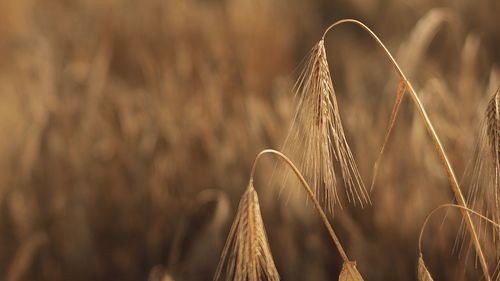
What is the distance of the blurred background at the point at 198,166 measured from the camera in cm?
153

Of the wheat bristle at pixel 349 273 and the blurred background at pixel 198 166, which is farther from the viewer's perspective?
the blurred background at pixel 198 166

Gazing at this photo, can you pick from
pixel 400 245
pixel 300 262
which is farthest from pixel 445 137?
pixel 300 262

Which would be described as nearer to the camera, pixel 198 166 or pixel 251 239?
pixel 251 239

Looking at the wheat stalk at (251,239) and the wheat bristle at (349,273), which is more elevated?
the wheat stalk at (251,239)

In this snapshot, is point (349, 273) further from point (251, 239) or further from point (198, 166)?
point (198, 166)

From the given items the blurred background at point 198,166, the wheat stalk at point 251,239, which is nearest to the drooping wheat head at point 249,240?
the wheat stalk at point 251,239

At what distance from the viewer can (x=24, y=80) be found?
102 inches

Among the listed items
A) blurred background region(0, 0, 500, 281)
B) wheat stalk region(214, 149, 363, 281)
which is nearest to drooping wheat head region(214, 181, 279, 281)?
wheat stalk region(214, 149, 363, 281)

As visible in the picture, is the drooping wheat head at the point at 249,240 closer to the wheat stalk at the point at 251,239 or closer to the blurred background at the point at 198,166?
the wheat stalk at the point at 251,239

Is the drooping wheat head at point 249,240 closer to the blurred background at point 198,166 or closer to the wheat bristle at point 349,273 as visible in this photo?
the wheat bristle at point 349,273

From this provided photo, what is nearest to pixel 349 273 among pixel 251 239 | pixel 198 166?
pixel 251 239

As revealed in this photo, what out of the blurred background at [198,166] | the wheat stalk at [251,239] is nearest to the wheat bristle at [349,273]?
the wheat stalk at [251,239]

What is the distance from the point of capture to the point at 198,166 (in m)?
1.96

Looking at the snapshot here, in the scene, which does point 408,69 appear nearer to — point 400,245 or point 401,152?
point 401,152
